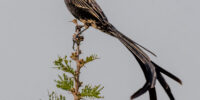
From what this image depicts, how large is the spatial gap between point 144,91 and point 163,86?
13.1 inches

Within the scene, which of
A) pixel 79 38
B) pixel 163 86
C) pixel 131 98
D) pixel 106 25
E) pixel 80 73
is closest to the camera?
pixel 131 98

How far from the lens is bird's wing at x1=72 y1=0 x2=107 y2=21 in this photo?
4.72 metres

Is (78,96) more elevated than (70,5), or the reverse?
(70,5)

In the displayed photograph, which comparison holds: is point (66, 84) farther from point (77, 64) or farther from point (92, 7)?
point (92, 7)

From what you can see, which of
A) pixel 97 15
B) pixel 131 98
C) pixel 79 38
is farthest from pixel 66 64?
pixel 97 15

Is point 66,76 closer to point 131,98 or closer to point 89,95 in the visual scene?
point 89,95

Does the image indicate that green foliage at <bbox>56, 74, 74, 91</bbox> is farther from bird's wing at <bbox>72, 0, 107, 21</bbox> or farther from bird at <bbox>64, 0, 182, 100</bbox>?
bird's wing at <bbox>72, 0, 107, 21</bbox>

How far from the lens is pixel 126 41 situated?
13.2ft

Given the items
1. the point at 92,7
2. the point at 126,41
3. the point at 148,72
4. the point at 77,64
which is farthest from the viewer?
the point at 92,7

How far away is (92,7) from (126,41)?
102 cm

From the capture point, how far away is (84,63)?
11.6 ft

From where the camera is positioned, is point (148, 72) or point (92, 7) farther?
point (92, 7)

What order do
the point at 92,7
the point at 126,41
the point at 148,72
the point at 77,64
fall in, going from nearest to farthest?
the point at 148,72 → the point at 77,64 → the point at 126,41 → the point at 92,7

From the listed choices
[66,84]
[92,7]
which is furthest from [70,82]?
[92,7]
